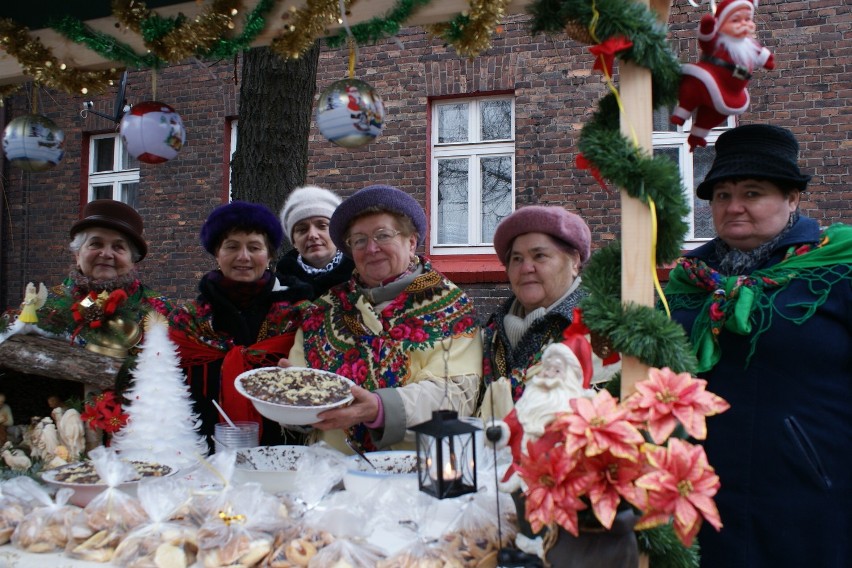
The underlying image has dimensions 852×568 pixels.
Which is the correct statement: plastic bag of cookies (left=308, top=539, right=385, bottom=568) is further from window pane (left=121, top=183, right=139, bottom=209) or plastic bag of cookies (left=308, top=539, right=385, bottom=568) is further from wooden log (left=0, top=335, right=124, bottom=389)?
window pane (left=121, top=183, right=139, bottom=209)

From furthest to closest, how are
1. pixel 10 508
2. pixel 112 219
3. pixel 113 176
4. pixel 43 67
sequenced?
pixel 113 176
pixel 112 219
pixel 43 67
pixel 10 508

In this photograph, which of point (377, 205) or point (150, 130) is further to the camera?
point (377, 205)

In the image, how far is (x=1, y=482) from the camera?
2.13m

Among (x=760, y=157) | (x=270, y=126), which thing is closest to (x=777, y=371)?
(x=760, y=157)

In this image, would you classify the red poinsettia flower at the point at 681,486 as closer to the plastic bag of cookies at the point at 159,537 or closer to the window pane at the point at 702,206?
the plastic bag of cookies at the point at 159,537

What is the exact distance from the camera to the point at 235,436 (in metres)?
2.40

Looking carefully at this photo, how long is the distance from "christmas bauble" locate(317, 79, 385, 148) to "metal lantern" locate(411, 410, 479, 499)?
964mm

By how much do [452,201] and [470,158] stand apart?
1.57 ft

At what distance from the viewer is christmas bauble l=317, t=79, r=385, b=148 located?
2.14 metres

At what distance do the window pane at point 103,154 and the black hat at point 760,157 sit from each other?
8080 mm

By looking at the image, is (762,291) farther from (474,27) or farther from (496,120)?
(496,120)

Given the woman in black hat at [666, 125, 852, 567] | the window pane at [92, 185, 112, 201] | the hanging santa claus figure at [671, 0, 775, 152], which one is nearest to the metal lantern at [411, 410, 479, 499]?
the woman in black hat at [666, 125, 852, 567]

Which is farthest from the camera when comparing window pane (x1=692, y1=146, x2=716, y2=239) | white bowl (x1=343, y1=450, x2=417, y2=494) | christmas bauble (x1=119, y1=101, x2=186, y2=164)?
window pane (x1=692, y1=146, x2=716, y2=239)

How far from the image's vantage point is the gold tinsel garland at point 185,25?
2.22 m
